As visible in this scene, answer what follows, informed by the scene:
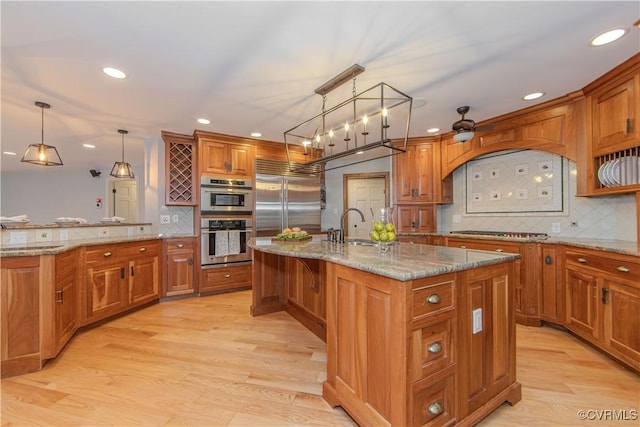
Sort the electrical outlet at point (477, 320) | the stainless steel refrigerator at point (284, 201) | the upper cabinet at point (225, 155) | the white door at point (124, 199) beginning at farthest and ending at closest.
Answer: the white door at point (124, 199)
the stainless steel refrigerator at point (284, 201)
the upper cabinet at point (225, 155)
the electrical outlet at point (477, 320)

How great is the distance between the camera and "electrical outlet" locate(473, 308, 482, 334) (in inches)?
56.7

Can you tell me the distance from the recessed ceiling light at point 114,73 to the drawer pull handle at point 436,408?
314 cm

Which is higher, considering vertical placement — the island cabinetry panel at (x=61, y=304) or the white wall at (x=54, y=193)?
the white wall at (x=54, y=193)

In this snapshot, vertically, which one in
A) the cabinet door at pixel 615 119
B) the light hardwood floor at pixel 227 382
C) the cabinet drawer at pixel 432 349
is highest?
the cabinet door at pixel 615 119

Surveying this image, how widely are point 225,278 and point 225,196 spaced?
48.2 inches

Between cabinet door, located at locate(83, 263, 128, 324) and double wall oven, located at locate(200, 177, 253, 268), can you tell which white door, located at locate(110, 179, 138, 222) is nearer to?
double wall oven, located at locate(200, 177, 253, 268)

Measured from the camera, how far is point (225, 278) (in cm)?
403

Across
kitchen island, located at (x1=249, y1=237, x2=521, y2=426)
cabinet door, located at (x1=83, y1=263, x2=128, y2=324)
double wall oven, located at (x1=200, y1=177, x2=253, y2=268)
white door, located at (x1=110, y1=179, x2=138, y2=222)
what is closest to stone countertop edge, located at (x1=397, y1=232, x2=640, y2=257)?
kitchen island, located at (x1=249, y1=237, x2=521, y2=426)

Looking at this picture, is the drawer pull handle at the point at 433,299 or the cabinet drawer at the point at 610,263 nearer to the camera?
the drawer pull handle at the point at 433,299

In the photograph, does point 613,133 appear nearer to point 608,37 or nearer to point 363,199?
point 608,37

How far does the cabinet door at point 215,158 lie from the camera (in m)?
3.85

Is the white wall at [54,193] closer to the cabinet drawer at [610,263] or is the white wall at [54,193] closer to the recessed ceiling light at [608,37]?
the recessed ceiling light at [608,37]

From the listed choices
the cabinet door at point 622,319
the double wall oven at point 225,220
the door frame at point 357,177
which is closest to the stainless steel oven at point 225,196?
the double wall oven at point 225,220

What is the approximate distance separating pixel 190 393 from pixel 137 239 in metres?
2.20
